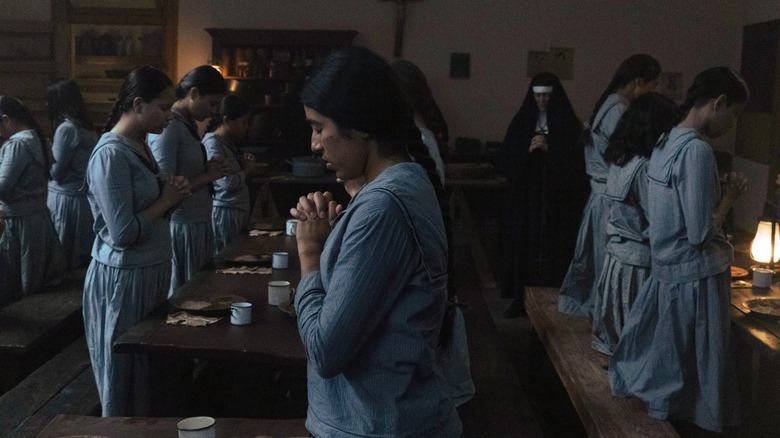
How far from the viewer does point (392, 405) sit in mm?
1739

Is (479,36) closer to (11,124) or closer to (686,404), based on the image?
(11,124)

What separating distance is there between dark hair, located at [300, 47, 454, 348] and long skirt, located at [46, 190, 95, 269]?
5399 mm

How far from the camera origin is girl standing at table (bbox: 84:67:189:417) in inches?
144

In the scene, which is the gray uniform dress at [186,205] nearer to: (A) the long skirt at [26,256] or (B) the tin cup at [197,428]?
(A) the long skirt at [26,256]

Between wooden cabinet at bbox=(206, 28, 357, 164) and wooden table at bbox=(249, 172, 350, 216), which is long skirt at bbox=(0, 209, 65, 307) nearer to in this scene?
wooden table at bbox=(249, 172, 350, 216)

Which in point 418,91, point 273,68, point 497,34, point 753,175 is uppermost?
point 497,34

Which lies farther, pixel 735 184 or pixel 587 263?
pixel 587 263

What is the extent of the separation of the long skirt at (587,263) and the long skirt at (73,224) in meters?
3.48

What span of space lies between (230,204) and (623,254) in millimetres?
2602

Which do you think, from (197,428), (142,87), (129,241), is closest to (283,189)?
(142,87)

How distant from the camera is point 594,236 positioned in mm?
5621

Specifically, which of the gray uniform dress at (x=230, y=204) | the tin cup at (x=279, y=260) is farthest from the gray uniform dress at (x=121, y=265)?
the gray uniform dress at (x=230, y=204)

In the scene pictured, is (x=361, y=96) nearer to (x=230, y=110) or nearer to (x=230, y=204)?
(x=230, y=110)

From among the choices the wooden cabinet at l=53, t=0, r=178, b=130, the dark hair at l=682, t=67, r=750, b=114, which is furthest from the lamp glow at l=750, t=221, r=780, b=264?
the wooden cabinet at l=53, t=0, r=178, b=130
